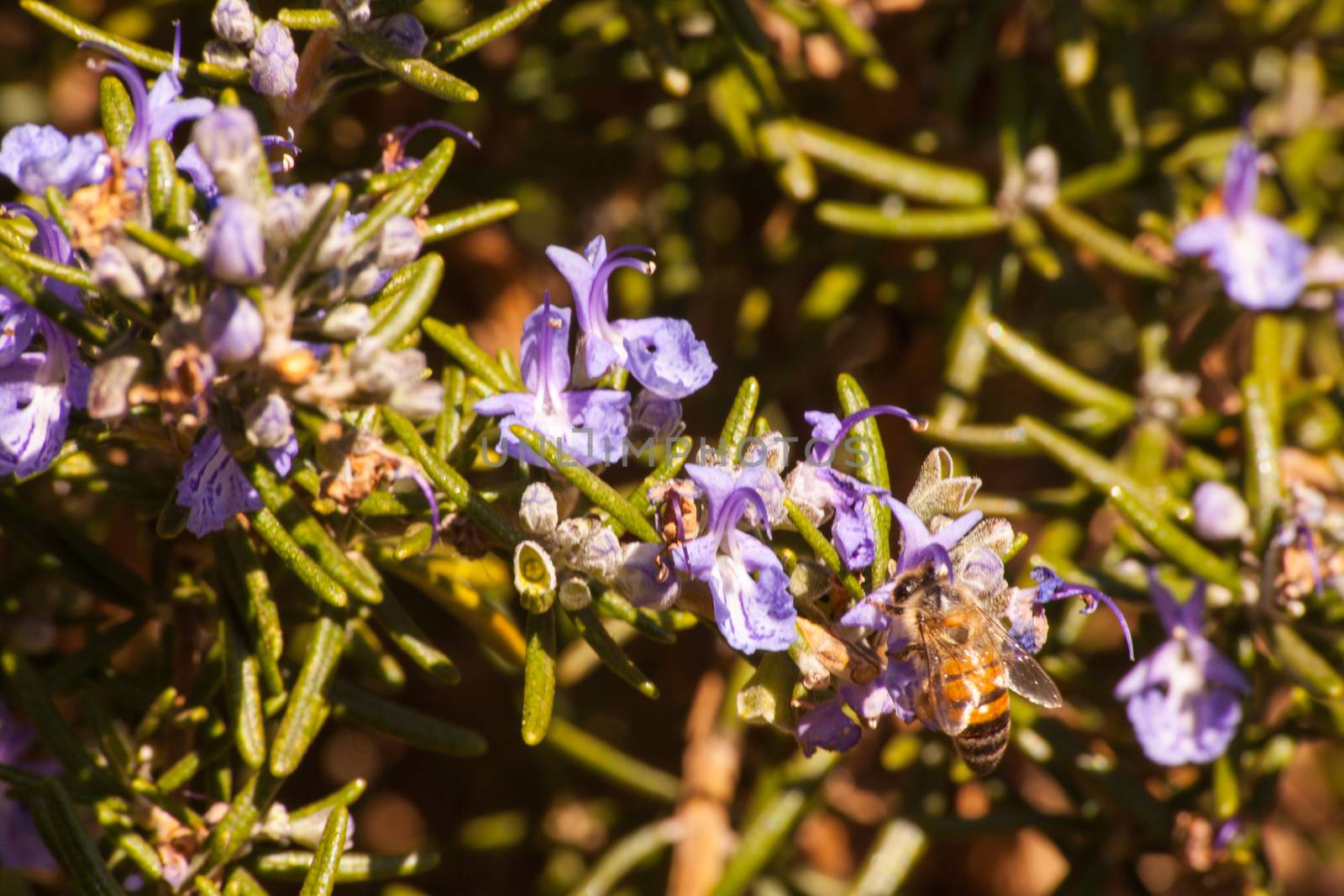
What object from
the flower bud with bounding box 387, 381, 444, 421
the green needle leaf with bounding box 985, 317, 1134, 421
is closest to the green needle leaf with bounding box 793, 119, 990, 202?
the green needle leaf with bounding box 985, 317, 1134, 421

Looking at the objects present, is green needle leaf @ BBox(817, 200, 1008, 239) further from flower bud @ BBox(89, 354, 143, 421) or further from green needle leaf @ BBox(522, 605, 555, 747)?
flower bud @ BBox(89, 354, 143, 421)

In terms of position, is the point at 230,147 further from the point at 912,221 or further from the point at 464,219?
the point at 912,221

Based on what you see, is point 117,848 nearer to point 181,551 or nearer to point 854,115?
point 181,551

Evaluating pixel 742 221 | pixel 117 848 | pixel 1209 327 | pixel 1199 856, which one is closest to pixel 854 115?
pixel 742 221

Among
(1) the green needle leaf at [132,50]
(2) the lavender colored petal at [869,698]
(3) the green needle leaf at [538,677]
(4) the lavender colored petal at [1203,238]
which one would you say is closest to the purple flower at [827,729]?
(2) the lavender colored petal at [869,698]

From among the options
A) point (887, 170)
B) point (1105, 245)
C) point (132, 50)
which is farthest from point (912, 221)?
point (132, 50)

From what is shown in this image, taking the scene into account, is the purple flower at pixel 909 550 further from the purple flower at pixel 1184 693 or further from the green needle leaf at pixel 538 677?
the purple flower at pixel 1184 693
